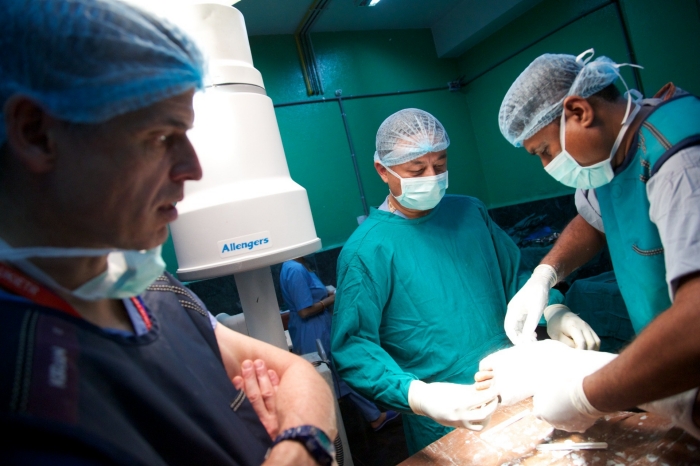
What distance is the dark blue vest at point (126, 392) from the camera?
1.68 ft

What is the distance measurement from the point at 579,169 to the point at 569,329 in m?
0.67

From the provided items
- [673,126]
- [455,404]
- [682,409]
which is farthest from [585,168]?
[455,404]

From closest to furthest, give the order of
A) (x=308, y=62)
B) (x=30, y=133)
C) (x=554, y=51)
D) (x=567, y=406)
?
(x=30, y=133) → (x=567, y=406) → (x=554, y=51) → (x=308, y=62)

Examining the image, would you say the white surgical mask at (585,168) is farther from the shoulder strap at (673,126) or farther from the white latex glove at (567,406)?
the white latex glove at (567,406)

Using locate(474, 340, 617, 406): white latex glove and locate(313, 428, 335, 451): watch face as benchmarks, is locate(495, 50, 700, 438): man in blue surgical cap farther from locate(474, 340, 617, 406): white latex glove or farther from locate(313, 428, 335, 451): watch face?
locate(313, 428, 335, 451): watch face

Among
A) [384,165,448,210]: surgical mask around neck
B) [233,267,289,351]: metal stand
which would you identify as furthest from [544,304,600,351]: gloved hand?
[233,267,289,351]: metal stand

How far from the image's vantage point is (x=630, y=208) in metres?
1.25

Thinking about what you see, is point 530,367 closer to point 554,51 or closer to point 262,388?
point 262,388

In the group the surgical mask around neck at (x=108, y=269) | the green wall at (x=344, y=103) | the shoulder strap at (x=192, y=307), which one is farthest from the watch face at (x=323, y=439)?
the green wall at (x=344, y=103)

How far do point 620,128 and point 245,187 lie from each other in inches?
43.8

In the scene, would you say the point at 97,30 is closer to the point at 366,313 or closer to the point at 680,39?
the point at 366,313

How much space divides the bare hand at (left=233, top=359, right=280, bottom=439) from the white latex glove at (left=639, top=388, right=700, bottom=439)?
37.6 inches

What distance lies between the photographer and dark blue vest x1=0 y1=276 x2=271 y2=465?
1.68 ft

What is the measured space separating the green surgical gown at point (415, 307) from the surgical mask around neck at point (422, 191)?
0.26 ft
